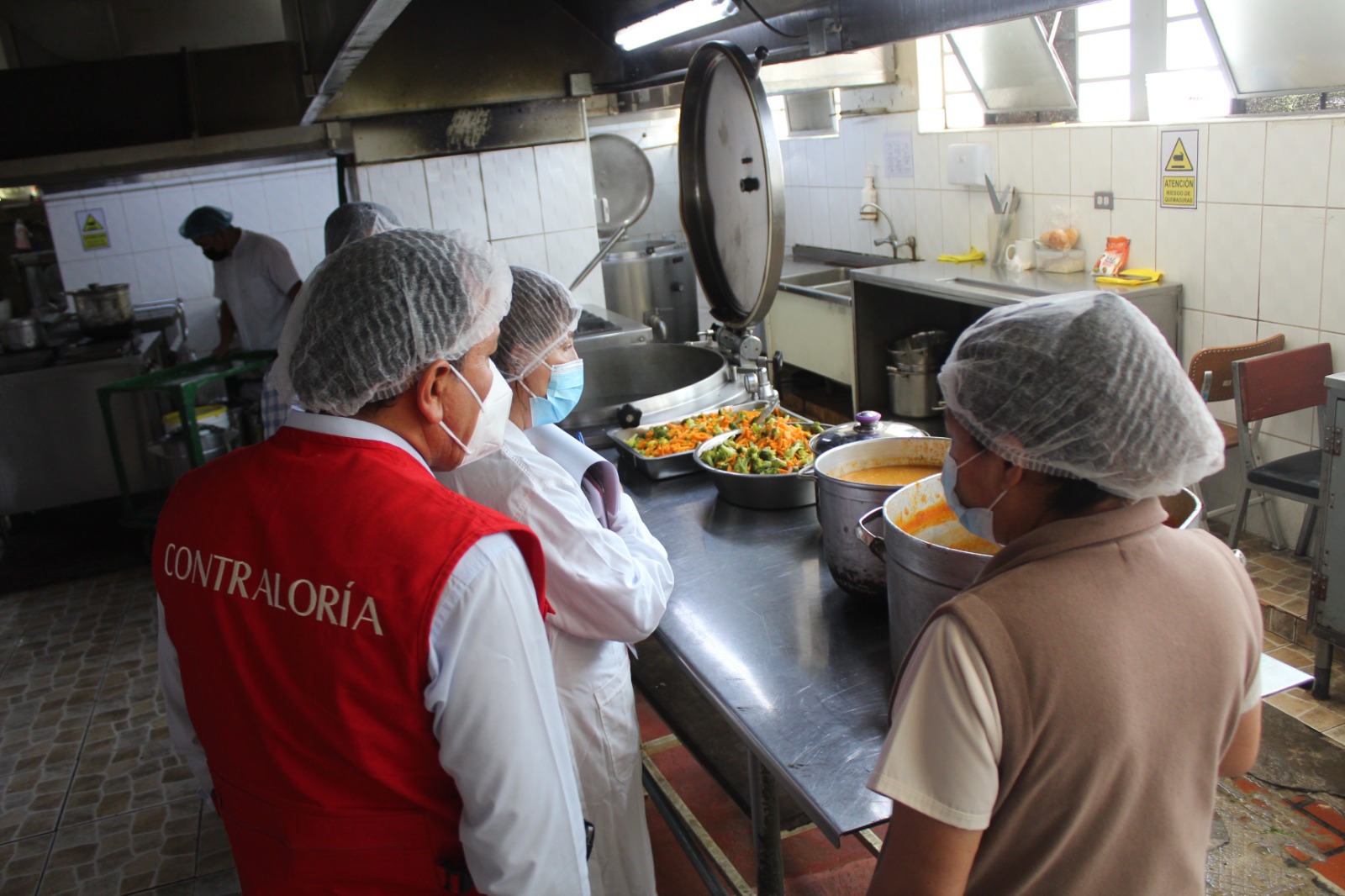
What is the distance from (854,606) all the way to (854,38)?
3.47 feet

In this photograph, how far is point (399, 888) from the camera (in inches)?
46.6

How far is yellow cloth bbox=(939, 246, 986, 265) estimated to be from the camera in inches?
211

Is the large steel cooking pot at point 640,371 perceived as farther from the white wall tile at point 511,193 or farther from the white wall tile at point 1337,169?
the white wall tile at point 1337,169

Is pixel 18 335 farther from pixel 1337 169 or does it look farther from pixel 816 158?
pixel 1337 169

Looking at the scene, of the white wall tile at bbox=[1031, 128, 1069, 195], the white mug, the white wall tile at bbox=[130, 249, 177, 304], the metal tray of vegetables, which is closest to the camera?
the metal tray of vegetables

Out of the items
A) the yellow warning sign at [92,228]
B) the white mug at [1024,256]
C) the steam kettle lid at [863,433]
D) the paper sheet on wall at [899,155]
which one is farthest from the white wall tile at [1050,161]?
the yellow warning sign at [92,228]

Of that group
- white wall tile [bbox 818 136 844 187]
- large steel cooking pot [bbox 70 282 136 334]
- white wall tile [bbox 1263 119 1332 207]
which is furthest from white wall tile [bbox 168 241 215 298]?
white wall tile [bbox 1263 119 1332 207]

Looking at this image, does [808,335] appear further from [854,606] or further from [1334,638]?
[854,606]

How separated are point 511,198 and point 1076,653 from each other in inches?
149

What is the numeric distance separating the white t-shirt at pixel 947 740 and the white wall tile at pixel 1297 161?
357 centimetres

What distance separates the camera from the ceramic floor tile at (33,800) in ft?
9.79

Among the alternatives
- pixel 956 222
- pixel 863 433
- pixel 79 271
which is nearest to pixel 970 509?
pixel 863 433

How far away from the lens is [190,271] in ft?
25.4

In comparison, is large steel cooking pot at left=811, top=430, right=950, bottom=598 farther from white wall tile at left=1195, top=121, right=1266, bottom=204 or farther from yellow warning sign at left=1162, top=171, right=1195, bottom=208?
yellow warning sign at left=1162, top=171, right=1195, bottom=208
